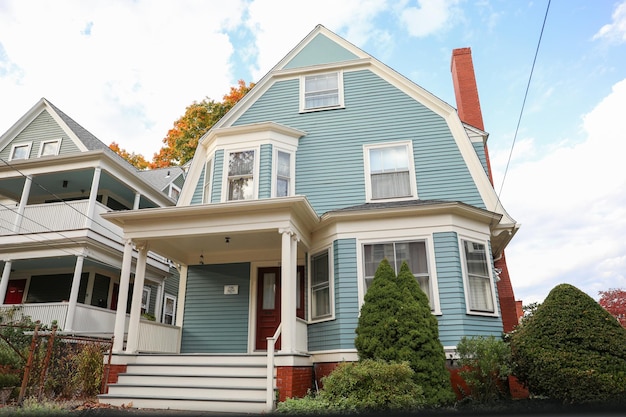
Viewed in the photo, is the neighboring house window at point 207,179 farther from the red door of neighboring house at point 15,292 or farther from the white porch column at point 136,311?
the red door of neighboring house at point 15,292

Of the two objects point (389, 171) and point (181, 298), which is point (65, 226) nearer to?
point (181, 298)

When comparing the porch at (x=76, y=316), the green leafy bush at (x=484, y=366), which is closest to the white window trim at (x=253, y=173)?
the porch at (x=76, y=316)

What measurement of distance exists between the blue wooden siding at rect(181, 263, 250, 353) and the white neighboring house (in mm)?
603

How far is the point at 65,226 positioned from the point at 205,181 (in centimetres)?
495

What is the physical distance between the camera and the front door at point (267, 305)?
9.69 meters

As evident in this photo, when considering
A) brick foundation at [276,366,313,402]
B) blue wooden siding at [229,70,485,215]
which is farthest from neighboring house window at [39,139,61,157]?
brick foundation at [276,366,313,402]

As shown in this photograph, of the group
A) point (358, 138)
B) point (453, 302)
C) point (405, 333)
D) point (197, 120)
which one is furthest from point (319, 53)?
point (197, 120)

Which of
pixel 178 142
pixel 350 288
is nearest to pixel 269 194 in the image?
pixel 350 288

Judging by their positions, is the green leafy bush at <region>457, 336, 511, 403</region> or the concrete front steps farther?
the green leafy bush at <region>457, 336, 511, 403</region>

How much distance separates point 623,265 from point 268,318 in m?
6.92

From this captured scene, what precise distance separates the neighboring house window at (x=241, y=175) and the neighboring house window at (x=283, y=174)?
63 centimetres

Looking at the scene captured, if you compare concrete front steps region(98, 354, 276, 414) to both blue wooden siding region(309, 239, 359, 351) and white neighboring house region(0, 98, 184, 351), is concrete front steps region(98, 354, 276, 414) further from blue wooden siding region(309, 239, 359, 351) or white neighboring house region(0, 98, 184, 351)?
white neighboring house region(0, 98, 184, 351)

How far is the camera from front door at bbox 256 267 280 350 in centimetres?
969

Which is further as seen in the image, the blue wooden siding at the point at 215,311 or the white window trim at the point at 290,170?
the white window trim at the point at 290,170
